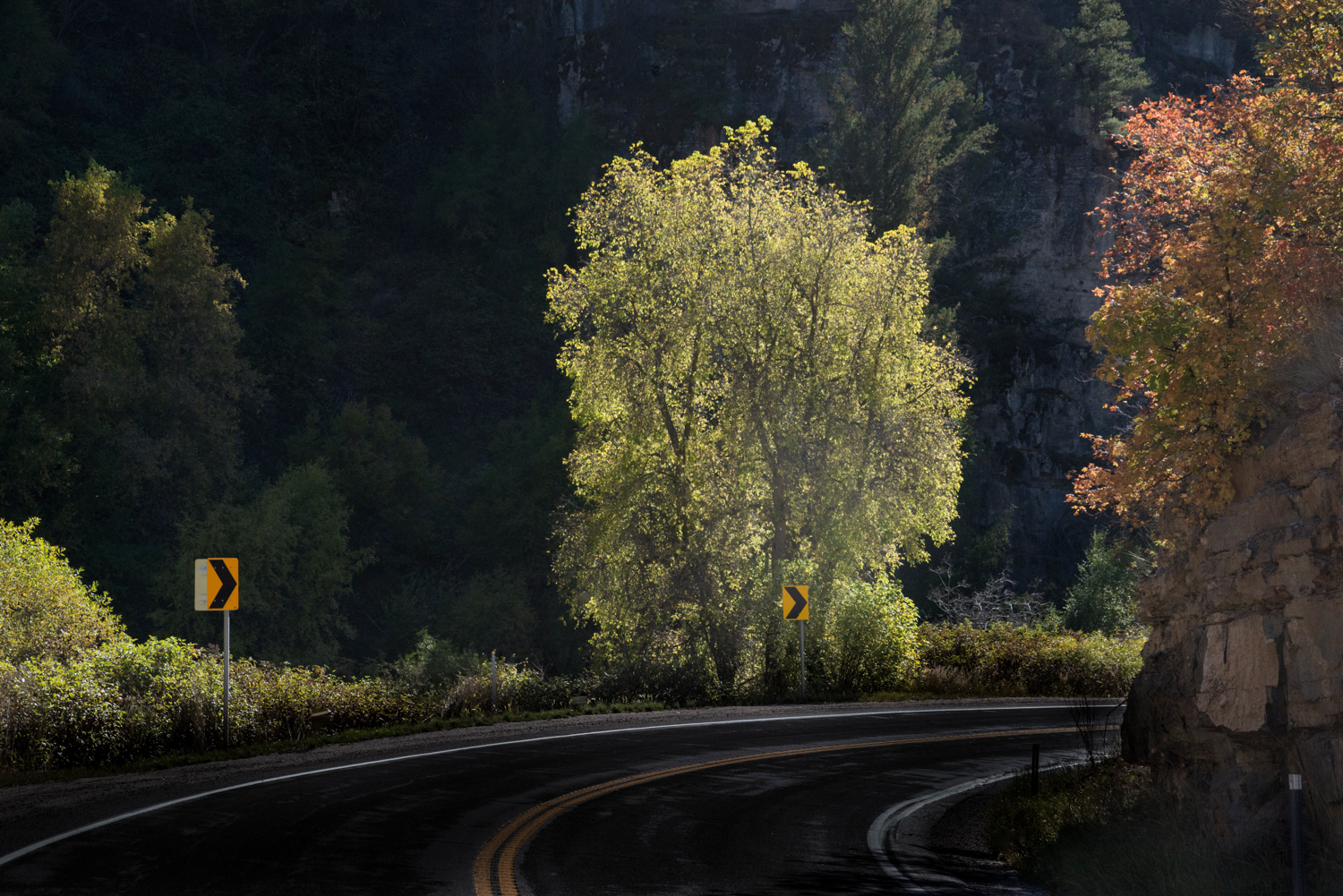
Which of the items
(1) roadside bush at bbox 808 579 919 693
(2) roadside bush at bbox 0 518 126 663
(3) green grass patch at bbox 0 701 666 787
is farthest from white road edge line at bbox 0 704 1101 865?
(2) roadside bush at bbox 0 518 126 663

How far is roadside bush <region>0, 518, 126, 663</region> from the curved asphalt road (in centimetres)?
1267

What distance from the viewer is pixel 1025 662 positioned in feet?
101

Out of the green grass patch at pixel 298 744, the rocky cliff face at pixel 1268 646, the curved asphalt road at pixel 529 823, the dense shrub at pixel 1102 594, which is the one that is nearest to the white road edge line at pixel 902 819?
the curved asphalt road at pixel 529 823

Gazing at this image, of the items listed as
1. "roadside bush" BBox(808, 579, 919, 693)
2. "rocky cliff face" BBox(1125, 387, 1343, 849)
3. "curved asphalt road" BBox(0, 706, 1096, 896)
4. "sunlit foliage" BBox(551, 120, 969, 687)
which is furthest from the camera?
"sunlit foliage" BBox(551, 120, 969, 687)

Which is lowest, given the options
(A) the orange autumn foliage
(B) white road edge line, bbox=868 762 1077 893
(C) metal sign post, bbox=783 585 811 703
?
(B) white road edge line, bbox=868 762 1077 893

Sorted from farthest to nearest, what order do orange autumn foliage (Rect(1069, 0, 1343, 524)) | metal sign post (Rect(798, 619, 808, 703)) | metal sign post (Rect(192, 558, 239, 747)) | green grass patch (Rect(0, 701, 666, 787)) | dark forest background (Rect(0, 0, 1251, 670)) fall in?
dark forest background (Rect(0, 0, 1251, 670)), metal sign post (Rect(798, 619, 808, 703)), metal sign post (Rect(192, 558, 239, 747)), green grass patch (Rect(0, 701, 666, 787)), orange autumn foliage (Rect(1069, 0, 1343, 524))

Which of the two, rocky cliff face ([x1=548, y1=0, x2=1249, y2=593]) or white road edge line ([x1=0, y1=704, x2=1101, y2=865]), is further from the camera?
rocky cliff face ([x1=548, y1=0, x2=1249, y2=593])

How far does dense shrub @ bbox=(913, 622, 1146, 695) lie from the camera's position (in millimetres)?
29641

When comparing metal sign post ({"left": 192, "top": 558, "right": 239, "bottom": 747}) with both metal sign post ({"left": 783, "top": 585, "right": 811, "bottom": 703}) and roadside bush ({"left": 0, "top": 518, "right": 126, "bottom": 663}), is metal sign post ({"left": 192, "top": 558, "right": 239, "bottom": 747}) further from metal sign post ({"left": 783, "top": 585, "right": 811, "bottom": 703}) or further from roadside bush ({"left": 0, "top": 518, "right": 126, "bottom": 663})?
metal sign post ({"left": 783, "top": 585, "right": 811, "bottom": 703})

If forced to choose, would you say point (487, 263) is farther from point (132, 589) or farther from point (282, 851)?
point (282, 851)

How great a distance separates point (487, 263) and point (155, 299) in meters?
22.3

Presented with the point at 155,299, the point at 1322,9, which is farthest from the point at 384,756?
the point at 155,299

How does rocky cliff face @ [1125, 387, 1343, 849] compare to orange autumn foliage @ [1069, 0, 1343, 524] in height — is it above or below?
below

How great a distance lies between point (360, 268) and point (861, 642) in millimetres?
47563
